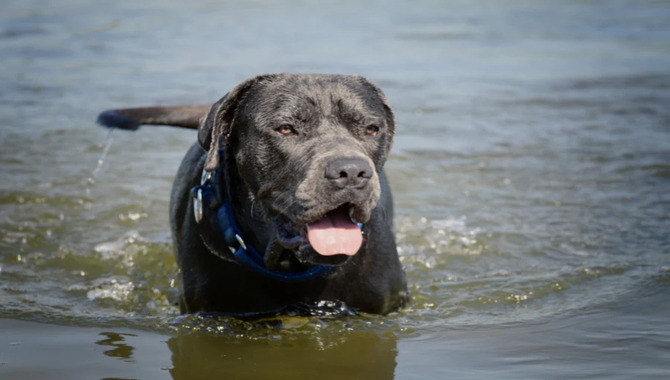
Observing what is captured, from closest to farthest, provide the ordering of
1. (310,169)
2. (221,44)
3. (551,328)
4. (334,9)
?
(310,169)
(551,328)
(221,44)
(334,9)

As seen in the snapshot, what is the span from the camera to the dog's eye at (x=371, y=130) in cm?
418

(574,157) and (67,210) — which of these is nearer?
(67,210)

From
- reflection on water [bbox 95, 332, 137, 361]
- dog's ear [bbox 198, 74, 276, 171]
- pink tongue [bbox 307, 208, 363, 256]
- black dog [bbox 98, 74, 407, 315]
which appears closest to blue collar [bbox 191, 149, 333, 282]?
black dog [bbox 98, 74, 407, 315]

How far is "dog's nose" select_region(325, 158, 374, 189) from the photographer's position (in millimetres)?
3688

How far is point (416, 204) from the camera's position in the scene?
23.8 ft

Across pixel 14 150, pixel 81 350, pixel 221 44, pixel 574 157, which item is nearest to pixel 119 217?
pixel 14 150

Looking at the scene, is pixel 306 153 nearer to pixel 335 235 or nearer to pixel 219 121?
pixel 335 235

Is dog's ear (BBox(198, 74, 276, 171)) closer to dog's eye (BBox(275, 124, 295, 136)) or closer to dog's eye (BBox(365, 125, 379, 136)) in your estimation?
dog's eye (BBox(275, 124, 295, 136))

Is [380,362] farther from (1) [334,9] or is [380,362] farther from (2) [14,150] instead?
(1) [334,9]

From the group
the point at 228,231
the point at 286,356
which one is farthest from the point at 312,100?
the point at 286,356

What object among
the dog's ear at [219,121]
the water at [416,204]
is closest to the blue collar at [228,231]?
the dog's ear at [219,121]

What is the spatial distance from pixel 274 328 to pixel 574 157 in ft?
15.7

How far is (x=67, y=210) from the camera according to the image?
7.00 meters

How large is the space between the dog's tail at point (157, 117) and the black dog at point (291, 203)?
4.65 feet
